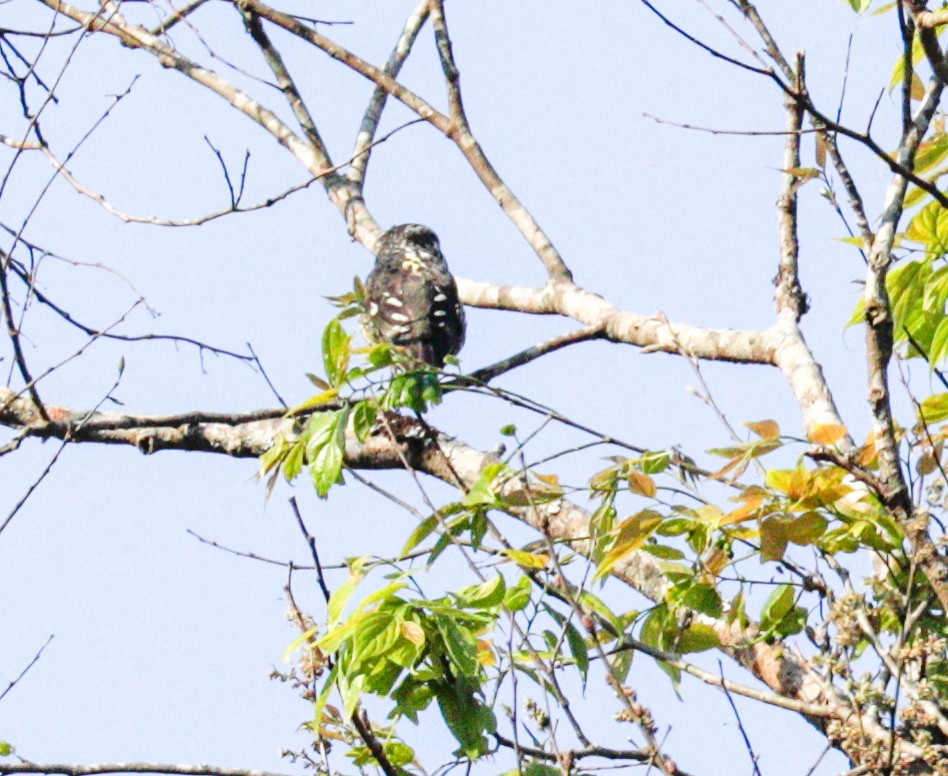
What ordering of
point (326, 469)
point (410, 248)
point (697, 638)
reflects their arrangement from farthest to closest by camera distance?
1. point (410, 248)
2. point (326, 469)
3. point (697, 638)

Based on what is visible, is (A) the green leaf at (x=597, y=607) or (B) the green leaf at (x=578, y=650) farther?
(A) the green leaf at (x=597, y=607)

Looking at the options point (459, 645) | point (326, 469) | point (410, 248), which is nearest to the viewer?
point (459, 645)

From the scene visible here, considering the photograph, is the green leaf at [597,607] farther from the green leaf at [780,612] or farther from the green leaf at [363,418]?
the green leaf at [363,418]

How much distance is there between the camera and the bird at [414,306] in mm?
6816

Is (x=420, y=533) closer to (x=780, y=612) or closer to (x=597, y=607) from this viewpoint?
(x=597, y=607)

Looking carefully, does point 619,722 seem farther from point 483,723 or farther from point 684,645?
point 684,645

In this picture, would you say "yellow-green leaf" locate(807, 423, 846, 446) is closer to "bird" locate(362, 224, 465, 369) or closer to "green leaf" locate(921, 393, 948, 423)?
"green leaf" locate(921, 393, 948, 423)

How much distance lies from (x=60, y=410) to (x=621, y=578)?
98.5 inches

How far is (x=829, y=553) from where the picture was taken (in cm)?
279

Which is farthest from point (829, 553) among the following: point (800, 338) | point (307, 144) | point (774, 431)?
point (307, 144)

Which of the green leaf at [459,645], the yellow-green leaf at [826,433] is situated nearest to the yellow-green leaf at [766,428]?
the yellow-green leaf at [826,433]

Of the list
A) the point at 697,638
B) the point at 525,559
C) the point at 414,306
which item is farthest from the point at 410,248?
the point at 525,559

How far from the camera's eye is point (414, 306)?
6926mm

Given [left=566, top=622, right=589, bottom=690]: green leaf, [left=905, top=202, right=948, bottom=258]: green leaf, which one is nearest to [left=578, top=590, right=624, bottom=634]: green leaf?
[left=566, top=622, right=589, bottom=690]: green leaf
